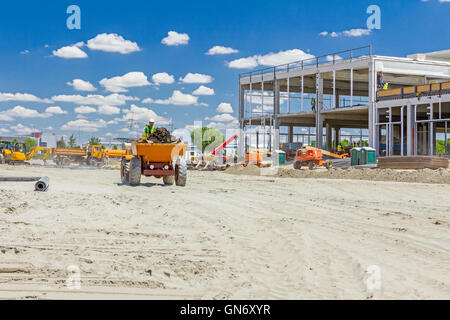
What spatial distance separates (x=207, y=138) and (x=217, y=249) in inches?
3398

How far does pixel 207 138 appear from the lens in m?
92.4

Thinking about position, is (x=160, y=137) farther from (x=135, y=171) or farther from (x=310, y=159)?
(x=310, y=159)

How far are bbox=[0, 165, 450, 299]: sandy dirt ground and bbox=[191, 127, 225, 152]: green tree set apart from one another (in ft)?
260

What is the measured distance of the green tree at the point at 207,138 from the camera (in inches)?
3594

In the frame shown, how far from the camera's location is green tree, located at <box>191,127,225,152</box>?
299 ft

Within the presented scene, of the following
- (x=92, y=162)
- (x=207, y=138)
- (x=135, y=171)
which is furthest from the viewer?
(x=207, y=138)

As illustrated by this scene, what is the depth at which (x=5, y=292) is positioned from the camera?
454cm

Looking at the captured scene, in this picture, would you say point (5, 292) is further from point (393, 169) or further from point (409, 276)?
point (393, 169)

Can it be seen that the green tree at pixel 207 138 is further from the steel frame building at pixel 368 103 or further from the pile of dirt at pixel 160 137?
the pile of dirt at pixel 160 137

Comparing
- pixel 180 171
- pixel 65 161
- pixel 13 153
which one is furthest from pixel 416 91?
pixel 13 153

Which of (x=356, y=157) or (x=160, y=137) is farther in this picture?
(x=356, y=157)

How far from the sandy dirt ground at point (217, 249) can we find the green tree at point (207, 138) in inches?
3116

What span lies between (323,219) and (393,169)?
15.2 m
